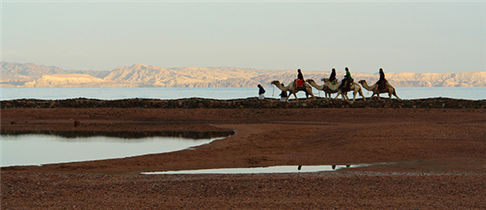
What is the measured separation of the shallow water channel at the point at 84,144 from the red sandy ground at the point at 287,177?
1422 mm

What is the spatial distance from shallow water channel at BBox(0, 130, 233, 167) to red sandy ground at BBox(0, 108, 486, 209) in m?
1.42

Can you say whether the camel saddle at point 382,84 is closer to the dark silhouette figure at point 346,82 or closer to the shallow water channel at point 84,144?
the dark silhouette figure at point 346,82

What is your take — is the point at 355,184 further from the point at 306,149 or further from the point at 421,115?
the point at 421,115

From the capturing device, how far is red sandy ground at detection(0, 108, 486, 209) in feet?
31.3

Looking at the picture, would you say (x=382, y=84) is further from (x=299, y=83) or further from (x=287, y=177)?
(x=287, y=177)

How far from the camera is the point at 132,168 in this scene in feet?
47.8

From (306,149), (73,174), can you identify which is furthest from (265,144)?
(73,174)

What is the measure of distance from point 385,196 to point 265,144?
10.0 metres

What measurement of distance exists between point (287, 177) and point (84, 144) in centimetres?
1135

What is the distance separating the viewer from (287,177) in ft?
39.7

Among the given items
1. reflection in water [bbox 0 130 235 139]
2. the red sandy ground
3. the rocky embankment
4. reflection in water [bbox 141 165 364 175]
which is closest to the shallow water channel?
reflection in water [bbox 0 130 235 139]

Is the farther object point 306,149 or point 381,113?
point 381,113

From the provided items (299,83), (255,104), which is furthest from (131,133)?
(299,83)

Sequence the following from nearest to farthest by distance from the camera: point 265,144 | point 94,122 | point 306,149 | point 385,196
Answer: point 385,196
point 306,149
point 265,144
point 94,122
